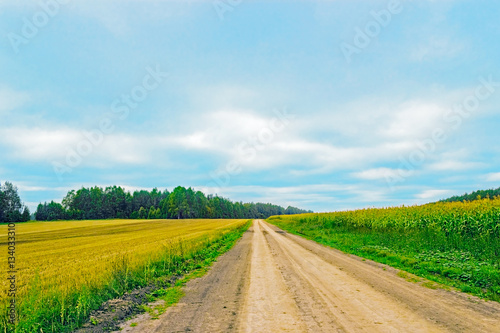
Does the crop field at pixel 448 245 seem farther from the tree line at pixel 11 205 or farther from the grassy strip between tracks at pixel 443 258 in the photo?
the tree line at pixel 11 205

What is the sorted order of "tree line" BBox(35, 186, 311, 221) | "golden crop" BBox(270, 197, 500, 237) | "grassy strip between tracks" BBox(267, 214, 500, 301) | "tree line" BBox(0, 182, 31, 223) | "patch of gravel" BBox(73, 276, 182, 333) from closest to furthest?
"patch of gravel" BBox(73, 276, 182, 333) → "grassy strip between tracks" BBox(267, 214, 500, 301) → "golden crop" BBox(270, 197, 500, 237) → "tree line" BBox(0, 182, 31, 223) → "tree line" BBox(35, 186, 311, 221)

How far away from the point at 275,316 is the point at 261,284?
3227mm

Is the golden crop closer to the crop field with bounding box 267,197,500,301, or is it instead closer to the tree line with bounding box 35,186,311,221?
the crop field with bounding box 267,197,500,301

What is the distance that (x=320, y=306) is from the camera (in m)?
7.02

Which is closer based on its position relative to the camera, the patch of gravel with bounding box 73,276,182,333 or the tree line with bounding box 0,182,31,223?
the patch of gravel with bounding box 73,276,182,333

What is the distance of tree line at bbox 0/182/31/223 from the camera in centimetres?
8175

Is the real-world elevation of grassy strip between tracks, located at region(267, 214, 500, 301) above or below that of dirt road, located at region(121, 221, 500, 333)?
below

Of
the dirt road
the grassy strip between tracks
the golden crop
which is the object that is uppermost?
the golden crop

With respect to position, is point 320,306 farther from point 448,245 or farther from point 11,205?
point 11,205

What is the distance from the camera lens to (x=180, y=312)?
688 centimetres

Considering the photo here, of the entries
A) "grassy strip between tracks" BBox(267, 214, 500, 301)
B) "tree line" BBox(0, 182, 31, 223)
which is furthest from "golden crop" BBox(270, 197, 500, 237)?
"tree line" BBox(0, 182, 31, 223)

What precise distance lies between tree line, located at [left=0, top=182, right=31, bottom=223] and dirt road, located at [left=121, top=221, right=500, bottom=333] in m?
97.0

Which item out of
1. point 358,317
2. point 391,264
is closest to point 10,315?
point 358,317

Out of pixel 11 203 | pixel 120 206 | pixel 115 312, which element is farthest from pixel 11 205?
pixel 115 312
